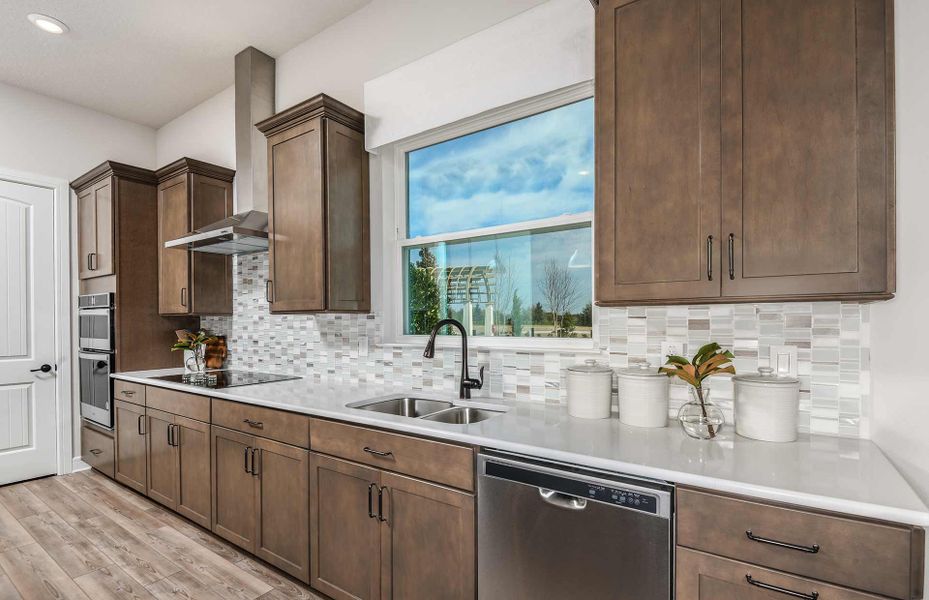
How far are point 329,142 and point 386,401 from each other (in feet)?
4.57

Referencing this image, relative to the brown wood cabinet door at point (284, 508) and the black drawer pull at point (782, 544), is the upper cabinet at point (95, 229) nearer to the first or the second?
the brown wood cabinet door at point (284, 508)

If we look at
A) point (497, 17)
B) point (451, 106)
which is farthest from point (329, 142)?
point (497, 17)

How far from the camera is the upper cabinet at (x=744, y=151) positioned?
4.22 feet

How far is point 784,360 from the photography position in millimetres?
1641

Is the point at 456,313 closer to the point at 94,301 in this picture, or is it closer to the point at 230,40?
the point at 230,40

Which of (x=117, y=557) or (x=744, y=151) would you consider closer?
(x=744, y=151)

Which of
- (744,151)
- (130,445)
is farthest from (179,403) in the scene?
(744,151)

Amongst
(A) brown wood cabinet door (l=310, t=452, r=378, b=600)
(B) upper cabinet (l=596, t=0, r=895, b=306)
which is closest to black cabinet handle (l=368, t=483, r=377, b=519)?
(A) brown wood cabinet door (l=310, t=452, r=378, b=600)

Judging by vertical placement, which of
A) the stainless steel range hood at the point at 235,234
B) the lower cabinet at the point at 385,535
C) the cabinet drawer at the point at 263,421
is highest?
the stainless steel range hood at the point at 235,234

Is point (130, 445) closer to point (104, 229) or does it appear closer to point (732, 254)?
point (104, 229)

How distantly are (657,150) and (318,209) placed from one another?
171 cm

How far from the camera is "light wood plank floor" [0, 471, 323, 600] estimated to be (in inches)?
87.0

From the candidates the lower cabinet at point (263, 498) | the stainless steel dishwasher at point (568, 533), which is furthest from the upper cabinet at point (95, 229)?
the stainless steel dishwasher at point (568, 533)

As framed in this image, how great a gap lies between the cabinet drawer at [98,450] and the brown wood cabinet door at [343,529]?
95.5 inches
